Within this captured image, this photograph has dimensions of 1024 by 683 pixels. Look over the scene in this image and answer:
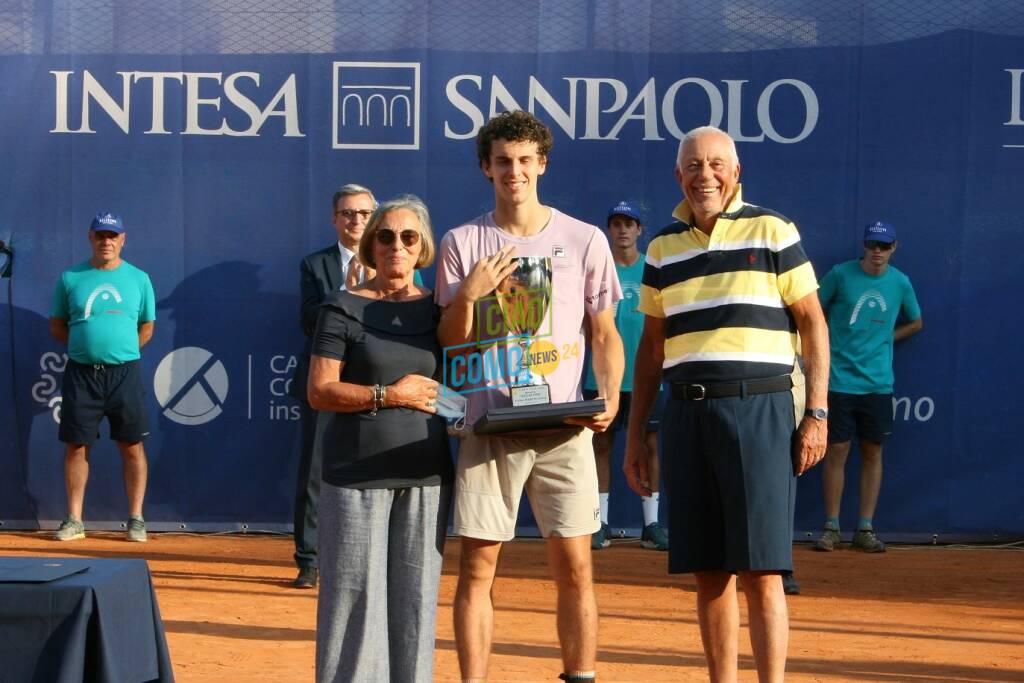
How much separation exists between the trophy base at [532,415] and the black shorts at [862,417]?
4656 mm

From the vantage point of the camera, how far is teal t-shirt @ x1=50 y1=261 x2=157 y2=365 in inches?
338

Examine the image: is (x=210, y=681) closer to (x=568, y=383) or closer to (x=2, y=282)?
(x=568, y=383)

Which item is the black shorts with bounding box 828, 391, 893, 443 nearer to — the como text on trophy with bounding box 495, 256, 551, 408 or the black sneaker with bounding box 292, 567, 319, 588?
the black sneaker with bounding box 292, 567, 319, 588

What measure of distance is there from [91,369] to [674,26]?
13.7 feet

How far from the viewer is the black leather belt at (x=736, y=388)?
176 inches

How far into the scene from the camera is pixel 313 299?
24.1 ft

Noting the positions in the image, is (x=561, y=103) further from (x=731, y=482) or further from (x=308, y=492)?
(x=731, y=482)

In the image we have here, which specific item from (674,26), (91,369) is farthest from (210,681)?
(674,26)

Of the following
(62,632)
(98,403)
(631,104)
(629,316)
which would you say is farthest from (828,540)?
(62,632)

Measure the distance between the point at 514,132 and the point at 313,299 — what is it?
9.89 feet

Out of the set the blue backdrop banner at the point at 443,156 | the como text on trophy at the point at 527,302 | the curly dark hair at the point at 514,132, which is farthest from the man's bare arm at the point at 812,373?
the blue backdrop banner at the point at 443,156

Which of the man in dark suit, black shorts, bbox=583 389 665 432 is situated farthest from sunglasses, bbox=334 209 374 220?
black shorts, bbox=583 389 665 432

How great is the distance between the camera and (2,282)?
8.98 m

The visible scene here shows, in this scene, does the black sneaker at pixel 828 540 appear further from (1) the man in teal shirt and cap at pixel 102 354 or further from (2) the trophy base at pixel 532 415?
(2) the trophy base at pixel 532 415
